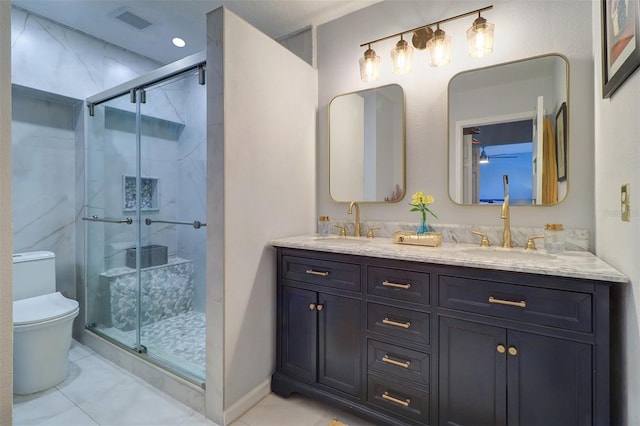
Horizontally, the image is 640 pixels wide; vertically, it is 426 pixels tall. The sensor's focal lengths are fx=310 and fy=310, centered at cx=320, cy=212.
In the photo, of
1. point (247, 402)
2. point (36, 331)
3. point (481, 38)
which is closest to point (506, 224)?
point (481, 38)

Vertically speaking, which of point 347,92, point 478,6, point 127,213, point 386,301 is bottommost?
point 386,301

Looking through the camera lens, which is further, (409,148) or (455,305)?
(409,148)

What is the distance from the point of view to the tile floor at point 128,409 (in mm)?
1690

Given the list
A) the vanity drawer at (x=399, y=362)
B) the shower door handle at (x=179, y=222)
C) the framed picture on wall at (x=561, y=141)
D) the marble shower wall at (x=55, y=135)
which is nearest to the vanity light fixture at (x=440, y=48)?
the framed picture on wall at (x=561, y=141)

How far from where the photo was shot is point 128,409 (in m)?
1.79

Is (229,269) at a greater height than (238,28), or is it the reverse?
(238,28)

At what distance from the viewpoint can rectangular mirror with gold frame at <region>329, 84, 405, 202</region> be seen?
2113mm

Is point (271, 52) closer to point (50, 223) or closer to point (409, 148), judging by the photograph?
point (409, 148)

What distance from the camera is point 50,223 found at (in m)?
2.57

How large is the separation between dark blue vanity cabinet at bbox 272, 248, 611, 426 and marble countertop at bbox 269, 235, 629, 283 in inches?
1.7

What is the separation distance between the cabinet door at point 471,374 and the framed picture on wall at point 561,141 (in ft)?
3.15

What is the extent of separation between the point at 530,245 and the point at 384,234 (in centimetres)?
85

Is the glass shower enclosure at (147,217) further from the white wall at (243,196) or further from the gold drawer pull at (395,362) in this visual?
the gold drawer pull at (395,362)

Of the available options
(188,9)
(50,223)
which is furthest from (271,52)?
(50,223)
